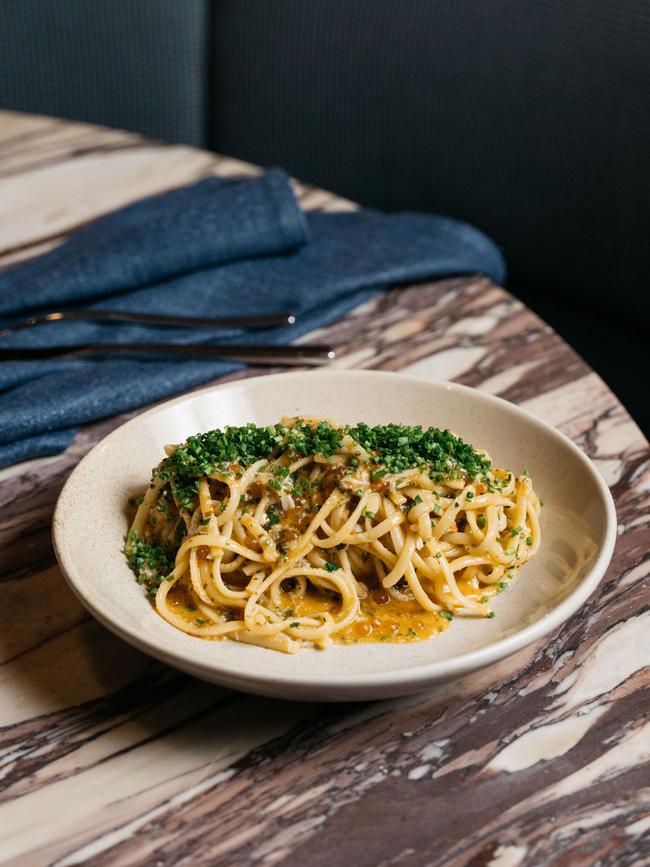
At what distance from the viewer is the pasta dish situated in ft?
4.33

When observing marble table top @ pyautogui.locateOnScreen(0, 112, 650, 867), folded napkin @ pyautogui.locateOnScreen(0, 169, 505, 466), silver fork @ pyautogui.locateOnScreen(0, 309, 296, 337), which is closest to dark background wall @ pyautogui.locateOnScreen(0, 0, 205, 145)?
folded napkin @ pyautogui.locateOnScreen(0, 169, 505, 466)

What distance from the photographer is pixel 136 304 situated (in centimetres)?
217

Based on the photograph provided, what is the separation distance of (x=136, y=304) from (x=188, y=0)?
1.96m

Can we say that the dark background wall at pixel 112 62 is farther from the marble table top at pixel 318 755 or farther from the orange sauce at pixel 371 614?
the orange sauce at pixel 371 614

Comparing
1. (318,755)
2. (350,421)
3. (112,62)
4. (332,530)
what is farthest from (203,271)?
→ (112,62)

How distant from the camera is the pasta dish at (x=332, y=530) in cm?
132

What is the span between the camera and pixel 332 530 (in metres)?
1.37

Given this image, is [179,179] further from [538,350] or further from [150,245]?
[538,350]

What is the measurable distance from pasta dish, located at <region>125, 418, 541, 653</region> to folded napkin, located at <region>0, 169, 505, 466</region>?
1.64ft

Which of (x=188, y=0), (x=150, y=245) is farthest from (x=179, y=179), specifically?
(x=188, y=0)

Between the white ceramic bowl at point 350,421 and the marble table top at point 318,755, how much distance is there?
0.21 ft

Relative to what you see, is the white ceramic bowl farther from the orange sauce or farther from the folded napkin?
the folded napkin

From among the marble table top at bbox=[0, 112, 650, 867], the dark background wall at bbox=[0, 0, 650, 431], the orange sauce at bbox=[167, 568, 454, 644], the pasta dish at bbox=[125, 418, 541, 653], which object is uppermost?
the dark background wall at bbox=[0, 0, 650, 431]

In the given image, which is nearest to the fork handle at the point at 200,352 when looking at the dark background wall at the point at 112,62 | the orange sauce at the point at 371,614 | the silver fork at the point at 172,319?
the silver fork at the point at 172,319
